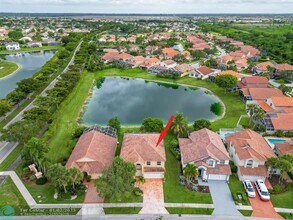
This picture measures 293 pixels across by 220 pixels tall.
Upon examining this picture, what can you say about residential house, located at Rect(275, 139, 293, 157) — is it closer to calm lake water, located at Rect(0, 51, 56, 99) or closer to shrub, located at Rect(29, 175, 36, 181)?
shrub, located at Rect(29, 175, 36, 181)

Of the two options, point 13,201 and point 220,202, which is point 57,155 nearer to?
point 13,201

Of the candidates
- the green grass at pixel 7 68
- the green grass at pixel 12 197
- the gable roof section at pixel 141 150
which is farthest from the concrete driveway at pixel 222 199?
the green grass at pixel 7 68

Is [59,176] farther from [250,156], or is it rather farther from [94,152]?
[250,156]

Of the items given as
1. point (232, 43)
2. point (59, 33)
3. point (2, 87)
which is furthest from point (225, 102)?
point (59, 33)

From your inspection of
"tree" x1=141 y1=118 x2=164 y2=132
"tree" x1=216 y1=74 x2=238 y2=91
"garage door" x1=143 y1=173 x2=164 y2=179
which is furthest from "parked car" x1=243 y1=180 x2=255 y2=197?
"tree" x1=216 y1=74 x2=238 y2=91

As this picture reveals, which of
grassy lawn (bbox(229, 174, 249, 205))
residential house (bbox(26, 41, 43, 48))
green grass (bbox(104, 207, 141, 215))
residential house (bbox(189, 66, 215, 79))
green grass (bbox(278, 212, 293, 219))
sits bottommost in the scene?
residential house (bbox(26, 41, 43, 48))

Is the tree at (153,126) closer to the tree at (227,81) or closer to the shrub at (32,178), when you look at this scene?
the shrub at (32,178)

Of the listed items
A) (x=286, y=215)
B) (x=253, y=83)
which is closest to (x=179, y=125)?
(x=286, y=215)
